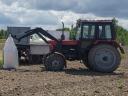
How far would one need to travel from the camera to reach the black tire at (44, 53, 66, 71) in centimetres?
2250

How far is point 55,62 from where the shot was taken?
22.5 metres

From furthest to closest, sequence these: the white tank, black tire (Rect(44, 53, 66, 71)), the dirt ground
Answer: the white tank < black tire (Rect(44, 53, 66, 71)) < the dirt ground

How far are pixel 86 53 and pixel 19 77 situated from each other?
528cm

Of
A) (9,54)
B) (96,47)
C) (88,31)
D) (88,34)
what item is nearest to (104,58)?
(96,47)

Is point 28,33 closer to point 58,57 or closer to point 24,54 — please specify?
point 58,57

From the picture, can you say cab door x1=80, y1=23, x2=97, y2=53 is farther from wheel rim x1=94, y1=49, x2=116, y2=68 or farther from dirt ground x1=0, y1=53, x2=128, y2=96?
dirt ground x1=0, y1=53, x2=128, y2=96

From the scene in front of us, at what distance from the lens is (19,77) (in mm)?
18625

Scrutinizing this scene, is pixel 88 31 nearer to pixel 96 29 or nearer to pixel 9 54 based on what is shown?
pixel 96 29

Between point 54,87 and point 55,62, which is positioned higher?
point 55,62

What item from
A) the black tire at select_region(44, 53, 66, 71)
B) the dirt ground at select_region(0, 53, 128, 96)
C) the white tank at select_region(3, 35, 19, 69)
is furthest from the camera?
the white tank at select_region(3, 35, 19, 69)

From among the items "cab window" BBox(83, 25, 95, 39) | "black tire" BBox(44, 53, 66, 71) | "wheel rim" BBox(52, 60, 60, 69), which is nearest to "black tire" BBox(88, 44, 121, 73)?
"cab window" BBox(83, 25, 95, 39)

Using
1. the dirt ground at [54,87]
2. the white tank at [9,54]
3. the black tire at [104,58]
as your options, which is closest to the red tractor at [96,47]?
the black tire at [104,58]

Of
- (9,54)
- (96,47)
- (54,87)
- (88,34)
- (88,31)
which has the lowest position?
(54,87)

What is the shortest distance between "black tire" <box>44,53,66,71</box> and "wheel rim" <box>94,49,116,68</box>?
5.25 feet
